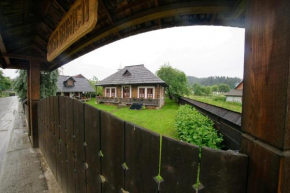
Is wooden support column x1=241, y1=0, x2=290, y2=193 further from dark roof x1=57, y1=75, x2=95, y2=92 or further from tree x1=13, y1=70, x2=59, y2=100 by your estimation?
dark roof x1=57, y1=75, x2=95, y2=92

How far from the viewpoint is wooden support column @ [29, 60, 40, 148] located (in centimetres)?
386

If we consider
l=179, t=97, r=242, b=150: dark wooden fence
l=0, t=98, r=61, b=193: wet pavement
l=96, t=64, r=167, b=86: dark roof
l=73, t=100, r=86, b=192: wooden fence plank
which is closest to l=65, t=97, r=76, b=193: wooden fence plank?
l=73, t=100, r=86, b=192: wooden fence plank

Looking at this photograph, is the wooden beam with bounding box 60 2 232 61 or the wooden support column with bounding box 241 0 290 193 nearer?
the wooden support column with bounding box 241 0 290 193

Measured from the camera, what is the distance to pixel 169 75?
24.0 meters

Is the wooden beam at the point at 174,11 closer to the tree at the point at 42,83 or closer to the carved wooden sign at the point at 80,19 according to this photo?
the carved wooden sign at the point at 80,19

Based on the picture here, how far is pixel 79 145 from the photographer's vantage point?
5.51ft

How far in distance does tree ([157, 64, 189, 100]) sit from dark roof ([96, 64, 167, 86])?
20.3 feet

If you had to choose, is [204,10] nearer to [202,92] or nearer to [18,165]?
[18,165]

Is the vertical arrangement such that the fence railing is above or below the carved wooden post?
below

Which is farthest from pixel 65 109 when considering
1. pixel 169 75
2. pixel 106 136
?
pixel 169 75

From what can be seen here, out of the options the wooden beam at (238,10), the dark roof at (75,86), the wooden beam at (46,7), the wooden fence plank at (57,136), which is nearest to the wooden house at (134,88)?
the dark roof at (75,86)

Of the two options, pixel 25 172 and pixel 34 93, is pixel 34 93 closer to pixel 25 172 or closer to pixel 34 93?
pixel 34 93

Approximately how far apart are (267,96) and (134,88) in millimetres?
17017

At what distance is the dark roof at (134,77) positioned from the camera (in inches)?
643
